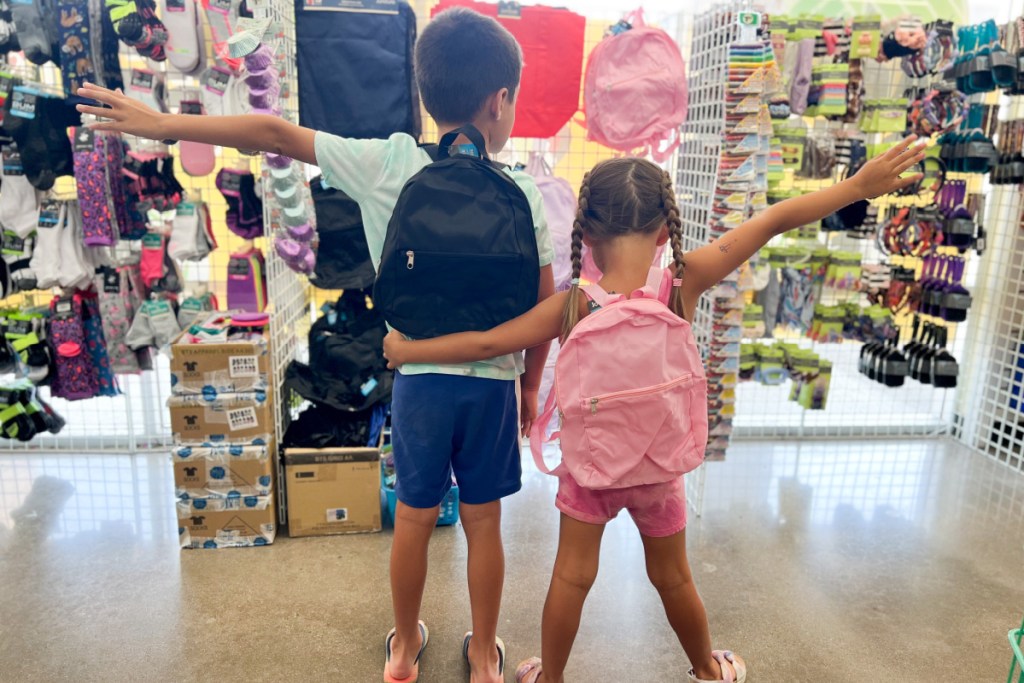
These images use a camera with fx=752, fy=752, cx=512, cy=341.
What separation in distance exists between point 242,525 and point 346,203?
4.36 ft

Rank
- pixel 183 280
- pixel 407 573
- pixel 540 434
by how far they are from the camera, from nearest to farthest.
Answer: pixel 540 434, pixel 407 573, pixel 183 280

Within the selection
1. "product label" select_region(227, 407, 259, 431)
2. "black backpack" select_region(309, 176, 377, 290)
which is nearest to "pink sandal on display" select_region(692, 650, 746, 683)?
"product label" select_region(227, 407, 259, 431)

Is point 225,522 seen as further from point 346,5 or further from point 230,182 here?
point 346,5

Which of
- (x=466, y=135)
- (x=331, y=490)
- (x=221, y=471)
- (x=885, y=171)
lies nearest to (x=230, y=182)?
(x=221, y=471)

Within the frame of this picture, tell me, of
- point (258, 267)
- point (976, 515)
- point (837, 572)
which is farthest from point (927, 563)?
point (258, 267)

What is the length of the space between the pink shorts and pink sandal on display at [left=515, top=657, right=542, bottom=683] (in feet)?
1.86

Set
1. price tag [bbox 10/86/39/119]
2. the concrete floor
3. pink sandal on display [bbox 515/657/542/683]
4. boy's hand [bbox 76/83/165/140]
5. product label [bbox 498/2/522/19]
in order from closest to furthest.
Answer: boy's hand [bbox 76/83/165/140] < pink sandal on display [bbox 515/657/542/683] < the concrete floor < price tag [bbox 10/86/39/119] < product label [bbox 498/2/522/19]

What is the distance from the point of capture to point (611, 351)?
5.37ft

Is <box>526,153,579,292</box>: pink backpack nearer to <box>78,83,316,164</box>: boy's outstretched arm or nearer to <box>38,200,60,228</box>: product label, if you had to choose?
<box>78,83,316,164</box>: boy's outstretched arm

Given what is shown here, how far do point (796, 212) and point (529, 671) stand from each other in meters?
1.41

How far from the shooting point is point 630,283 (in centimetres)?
174

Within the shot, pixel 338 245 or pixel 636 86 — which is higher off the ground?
pixel 636 86

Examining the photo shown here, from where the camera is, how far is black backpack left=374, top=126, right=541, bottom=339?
1.68 metres

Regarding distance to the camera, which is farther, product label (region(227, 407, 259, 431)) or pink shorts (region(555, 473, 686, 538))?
product label (region(227, 407, 259, 431))
